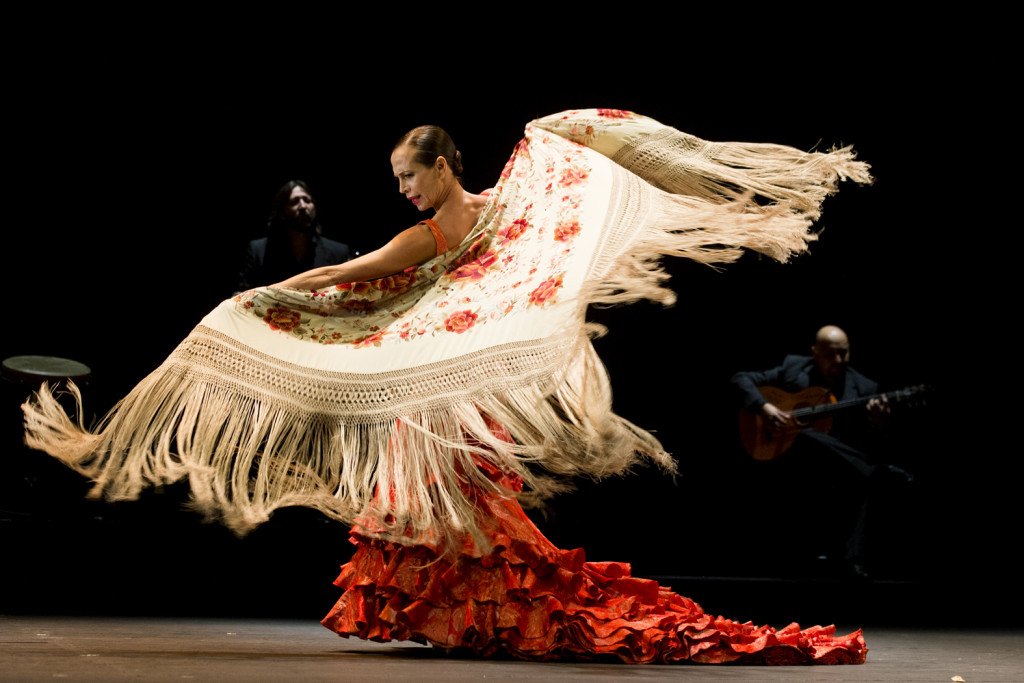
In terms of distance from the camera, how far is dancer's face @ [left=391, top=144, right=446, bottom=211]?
7.48 feet

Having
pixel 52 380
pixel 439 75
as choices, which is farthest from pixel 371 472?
pixel 439 75

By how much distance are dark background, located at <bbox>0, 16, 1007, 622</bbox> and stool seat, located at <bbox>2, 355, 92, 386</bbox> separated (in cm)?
17

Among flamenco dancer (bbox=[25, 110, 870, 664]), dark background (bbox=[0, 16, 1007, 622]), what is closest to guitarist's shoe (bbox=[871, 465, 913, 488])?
dark background (bbox=[0, 16, 1007, 622])

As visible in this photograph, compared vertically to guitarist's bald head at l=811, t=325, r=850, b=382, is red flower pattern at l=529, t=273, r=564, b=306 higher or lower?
lower

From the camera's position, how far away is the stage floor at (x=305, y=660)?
5.86ft

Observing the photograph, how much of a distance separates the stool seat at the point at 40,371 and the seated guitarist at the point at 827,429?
2482 millimetres

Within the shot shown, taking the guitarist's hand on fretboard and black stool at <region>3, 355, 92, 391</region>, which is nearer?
black stool at <region>3, 355, 92, 391</region>

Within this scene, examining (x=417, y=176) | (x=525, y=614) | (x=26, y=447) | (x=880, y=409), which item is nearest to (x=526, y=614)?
(x=525, y=614)

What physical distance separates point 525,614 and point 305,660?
0.47 metres

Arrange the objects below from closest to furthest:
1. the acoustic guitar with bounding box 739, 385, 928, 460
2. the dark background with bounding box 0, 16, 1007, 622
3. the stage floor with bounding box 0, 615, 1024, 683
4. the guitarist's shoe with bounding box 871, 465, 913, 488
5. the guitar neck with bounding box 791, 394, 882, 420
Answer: the stage floor with bounding box 0, 615, 1024, 683, the dark background with bounding box 0, 16, 1007, 622, the guitarist's shoe with bounding box 871, 465, 913, 488, the guitar neck with bounding box 791, 394, 882, 420, the acoustic guitar with bounding box 739, 385, 928, 460

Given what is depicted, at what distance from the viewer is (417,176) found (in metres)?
2.28

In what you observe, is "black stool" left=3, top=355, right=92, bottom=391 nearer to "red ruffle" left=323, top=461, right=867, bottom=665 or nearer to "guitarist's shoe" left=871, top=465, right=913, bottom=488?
"red ruffle" left=323, top=461, right=867, bottom=665

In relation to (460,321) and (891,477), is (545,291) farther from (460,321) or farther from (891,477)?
(891,477)

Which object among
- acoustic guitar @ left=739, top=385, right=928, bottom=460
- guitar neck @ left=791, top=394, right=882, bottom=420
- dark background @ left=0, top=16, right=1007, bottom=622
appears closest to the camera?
dark background @ left=0, top=16, right=1007, bottom=622
